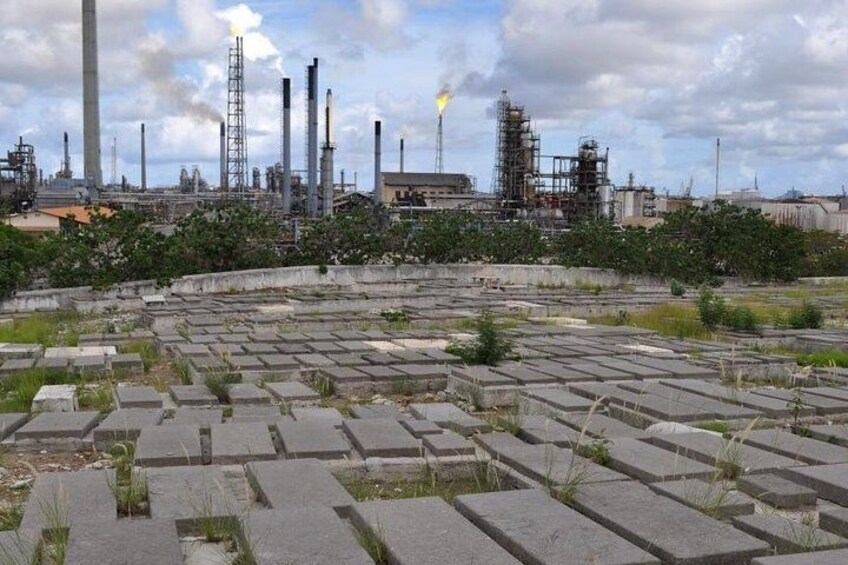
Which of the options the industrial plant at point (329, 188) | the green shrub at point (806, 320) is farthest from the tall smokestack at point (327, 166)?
the green shrub at point (806, 320)

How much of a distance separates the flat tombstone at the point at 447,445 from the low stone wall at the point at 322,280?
1158cm

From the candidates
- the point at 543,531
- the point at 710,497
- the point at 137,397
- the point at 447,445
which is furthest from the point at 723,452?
the point at 137,397

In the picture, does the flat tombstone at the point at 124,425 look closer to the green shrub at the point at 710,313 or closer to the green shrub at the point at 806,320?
the green shrub at the point at 710,313

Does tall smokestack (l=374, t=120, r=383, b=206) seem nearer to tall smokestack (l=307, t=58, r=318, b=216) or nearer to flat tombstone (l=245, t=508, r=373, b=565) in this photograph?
tall smokestack (l=307, t=58, r=318, b=216)

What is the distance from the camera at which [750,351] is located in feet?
33.2

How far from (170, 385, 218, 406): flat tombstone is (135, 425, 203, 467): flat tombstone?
4.17ft

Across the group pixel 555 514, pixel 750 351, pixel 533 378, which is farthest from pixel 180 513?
pixel 750 351

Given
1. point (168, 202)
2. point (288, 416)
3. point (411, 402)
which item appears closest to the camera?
point (288, 416)

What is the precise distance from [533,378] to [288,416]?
2.40 meters

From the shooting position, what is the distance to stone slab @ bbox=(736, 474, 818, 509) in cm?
429

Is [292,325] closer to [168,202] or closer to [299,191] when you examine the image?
[168,202]

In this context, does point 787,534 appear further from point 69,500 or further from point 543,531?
point 69,500

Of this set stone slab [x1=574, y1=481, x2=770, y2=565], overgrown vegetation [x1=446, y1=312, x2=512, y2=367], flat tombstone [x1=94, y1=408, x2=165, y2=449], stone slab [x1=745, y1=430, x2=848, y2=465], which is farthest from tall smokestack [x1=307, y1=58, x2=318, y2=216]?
stone slab [x1=574, y1=481, x2=770, y2=565]

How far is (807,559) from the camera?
3.27m
